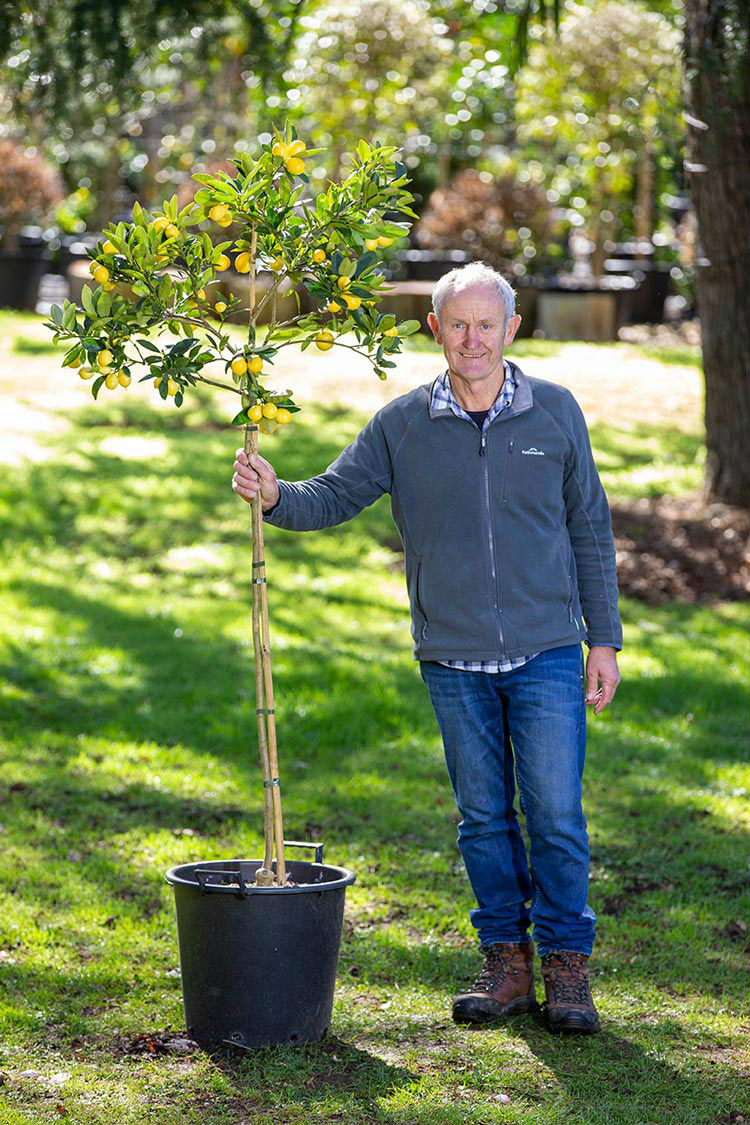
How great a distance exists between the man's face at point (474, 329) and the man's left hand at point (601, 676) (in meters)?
0.76

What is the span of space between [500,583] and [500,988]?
1046 millimetres

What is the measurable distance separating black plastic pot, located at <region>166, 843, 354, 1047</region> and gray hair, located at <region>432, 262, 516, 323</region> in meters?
1.40

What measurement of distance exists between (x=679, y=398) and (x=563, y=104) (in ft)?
22.8

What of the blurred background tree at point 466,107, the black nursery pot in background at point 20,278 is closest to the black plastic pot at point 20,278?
the black nursery pot in background at point 20,278

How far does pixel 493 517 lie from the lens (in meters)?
3.43

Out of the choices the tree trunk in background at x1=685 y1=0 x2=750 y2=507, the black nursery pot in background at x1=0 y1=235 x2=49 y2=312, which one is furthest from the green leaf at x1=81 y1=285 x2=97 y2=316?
the black nursery pot in background at x1=0 y1=235 x2=49 y2=312

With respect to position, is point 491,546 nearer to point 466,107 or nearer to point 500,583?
point 500,583

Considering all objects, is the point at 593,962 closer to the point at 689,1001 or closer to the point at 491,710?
the point at 689,1001

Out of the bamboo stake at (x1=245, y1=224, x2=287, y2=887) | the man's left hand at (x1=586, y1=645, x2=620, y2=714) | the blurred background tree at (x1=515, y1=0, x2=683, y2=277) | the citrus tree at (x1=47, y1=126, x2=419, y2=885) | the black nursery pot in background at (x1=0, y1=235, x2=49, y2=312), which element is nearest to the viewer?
the citrus tree at (x1=47, y1=126, x2=419, y2=885)

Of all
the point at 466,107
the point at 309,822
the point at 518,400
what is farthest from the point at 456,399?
the point at 466,107

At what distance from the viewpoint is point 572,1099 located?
10.5 feet

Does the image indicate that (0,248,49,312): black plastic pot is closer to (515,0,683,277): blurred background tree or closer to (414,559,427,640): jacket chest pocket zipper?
(515,0,683,277): blurred background tree

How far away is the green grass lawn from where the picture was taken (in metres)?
3.29

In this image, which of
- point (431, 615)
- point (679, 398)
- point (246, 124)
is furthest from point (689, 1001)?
point (246, 124)
